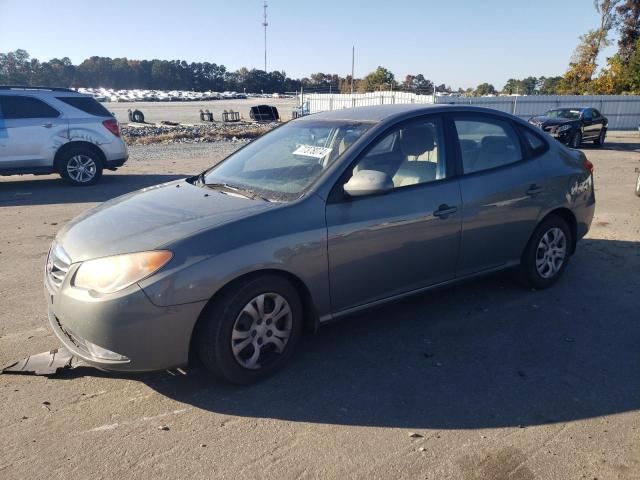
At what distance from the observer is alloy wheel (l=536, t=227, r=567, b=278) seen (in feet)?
16.7

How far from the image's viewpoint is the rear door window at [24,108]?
10328 millimetres

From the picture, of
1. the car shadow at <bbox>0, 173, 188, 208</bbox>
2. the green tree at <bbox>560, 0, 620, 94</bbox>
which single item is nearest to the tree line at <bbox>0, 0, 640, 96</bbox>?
the green tree at <bbox>560, 0, 620, 94</bbox>

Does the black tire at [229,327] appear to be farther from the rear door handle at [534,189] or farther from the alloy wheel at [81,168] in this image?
A: the alloy wheel at [81,168]

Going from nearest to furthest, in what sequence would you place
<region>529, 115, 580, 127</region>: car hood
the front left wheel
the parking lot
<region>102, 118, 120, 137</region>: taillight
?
the parking lot → <region>102, 118, 120, 137</region>: taillight → <region>529, 115, 580, 127</region>: car hood → the front left wheel

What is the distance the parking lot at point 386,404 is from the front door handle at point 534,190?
3.09 feet

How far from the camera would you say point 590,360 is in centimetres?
389

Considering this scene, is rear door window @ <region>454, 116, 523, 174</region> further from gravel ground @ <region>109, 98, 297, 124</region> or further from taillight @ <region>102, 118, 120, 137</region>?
gravel ground @ <region>109, 98, 297, 124</region>

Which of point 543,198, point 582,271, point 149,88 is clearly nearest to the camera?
point 543,198

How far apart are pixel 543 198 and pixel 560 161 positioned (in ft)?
1.75

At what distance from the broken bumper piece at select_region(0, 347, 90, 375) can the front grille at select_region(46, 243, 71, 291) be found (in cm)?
48

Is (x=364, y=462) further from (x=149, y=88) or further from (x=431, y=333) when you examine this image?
(x=149, y=88)

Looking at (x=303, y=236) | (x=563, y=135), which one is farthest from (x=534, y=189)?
(x=563, y=135)

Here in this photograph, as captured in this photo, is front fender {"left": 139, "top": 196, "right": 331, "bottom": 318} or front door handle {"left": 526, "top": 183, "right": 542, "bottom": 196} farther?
front door handle {"left": 526, "top": 183, "right": 542, "bottom": 196}

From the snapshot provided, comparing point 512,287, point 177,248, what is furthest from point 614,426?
point 177,248
